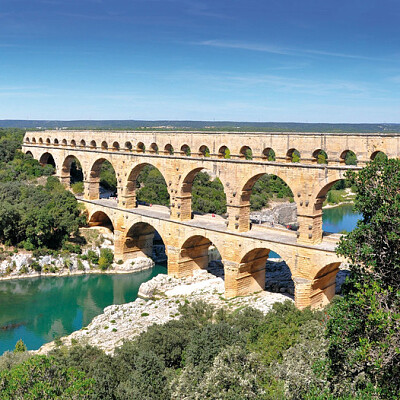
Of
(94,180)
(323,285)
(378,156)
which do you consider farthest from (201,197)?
(378,156)

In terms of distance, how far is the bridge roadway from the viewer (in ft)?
61.9

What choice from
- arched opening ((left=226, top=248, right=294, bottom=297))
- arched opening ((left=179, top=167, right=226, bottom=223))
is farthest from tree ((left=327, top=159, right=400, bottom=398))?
arched opening ((left=179, top=167, right=226, bottom=223))

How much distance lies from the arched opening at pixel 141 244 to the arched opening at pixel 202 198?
3.21 metres

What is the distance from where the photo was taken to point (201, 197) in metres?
39.0

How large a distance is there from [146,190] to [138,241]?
32.3 feet

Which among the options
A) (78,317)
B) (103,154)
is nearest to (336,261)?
(78,317)

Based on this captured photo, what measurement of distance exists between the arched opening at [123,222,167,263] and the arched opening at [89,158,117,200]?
4.82 metres

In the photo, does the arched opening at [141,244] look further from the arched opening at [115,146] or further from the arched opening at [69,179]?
the arched opening at [69,179]

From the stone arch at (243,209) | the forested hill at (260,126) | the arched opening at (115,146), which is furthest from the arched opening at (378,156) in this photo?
the forested hill at (260,126)

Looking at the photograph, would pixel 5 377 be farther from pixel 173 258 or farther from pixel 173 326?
pixel 173 258

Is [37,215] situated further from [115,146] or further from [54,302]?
[115,146]

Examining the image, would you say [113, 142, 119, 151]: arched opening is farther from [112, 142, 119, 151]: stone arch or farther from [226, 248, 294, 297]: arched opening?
[226, 248, 294, 297]: arched opening

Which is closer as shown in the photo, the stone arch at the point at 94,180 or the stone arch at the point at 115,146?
the stone arch at the point at 115,146

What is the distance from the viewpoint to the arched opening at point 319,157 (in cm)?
1930
